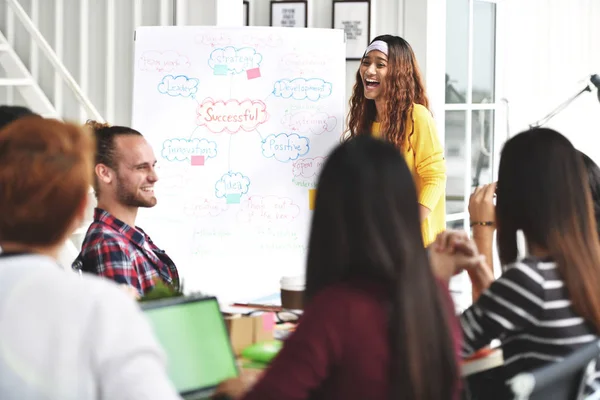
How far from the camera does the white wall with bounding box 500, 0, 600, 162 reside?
6.14m

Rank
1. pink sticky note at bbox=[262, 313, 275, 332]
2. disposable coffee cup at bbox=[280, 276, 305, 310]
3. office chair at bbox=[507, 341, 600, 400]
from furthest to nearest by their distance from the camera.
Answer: disposable coffee cup at bbox=[280, 276, 305, 310]
pink sticky note at bbox=[262, 313, 275, 332]
office chair at bbox=[507, 341, 600, 400]

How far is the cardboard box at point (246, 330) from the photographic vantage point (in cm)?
204

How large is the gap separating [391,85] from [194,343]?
8.19 feet

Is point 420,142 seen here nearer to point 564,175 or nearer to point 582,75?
point 564,175

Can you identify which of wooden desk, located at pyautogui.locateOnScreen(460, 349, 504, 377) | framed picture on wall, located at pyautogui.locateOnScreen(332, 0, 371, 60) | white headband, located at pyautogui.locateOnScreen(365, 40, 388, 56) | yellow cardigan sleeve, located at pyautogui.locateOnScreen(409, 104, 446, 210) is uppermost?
framed picture on wall, located at pyautogui.locateOnScreen(332, 0, 371, 60)

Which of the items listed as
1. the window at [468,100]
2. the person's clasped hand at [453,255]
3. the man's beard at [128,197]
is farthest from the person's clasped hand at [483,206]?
the window at [468,100]

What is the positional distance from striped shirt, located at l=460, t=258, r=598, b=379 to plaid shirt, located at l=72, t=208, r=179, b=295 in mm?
991

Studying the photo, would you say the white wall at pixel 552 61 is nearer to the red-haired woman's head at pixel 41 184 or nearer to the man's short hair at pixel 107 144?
the man's short hair at pixel 107 144

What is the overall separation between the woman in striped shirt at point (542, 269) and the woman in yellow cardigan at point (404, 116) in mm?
1842

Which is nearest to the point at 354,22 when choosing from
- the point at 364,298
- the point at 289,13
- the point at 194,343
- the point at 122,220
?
the point at 289,13

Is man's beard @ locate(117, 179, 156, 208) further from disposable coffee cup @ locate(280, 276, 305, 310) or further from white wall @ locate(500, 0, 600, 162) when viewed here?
white wall @ locate(500, 0, 600, 162)

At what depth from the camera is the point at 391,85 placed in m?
4.04

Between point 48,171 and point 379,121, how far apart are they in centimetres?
283

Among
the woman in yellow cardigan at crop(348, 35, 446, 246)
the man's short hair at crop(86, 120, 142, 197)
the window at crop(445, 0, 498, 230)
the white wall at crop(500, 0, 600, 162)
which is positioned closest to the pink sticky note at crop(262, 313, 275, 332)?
the man's short hair at crop(86, 120, 142, 197)
